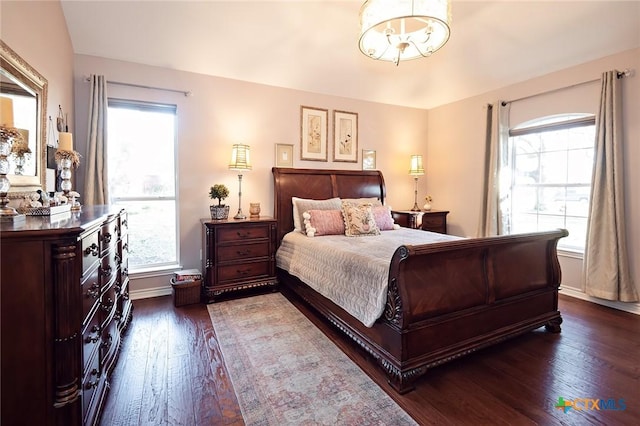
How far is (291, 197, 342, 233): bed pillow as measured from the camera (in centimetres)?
379

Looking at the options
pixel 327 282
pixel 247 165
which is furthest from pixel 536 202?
pixel 247 165

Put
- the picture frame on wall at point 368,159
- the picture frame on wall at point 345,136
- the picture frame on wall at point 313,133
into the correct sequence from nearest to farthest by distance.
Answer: the picture frame on wall at point 313,133 < the picture frame on wall at point 345,136 < the picture frame on wall at point 368,159

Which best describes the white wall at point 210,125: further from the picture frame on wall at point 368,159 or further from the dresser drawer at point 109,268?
the dresser drawer at point 109,268

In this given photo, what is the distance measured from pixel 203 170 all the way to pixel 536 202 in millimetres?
4381

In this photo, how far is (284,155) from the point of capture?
4.22m

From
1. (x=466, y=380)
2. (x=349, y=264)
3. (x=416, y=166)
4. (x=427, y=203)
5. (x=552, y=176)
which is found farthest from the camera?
(x=427, y=203)

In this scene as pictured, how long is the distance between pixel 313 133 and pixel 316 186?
30.7 inches

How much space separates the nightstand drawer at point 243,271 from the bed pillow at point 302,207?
1.91 ft

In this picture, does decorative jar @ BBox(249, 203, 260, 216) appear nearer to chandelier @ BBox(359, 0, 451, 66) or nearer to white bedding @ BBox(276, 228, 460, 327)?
white bedding @ BBox(276, 228, 460, 327)

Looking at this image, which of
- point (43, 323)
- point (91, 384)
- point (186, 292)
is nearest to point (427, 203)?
point (186, 292)

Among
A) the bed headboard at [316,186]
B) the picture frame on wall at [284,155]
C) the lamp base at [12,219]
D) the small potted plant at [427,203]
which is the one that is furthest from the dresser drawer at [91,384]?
the small potted plant at [427,203]

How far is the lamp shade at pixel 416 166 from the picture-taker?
4.93 metres

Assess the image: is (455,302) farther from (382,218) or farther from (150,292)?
(150,292)

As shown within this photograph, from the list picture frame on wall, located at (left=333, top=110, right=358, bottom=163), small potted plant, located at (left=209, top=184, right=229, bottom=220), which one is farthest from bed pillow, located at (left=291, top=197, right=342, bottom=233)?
picture frame on wall, located at (left=333, top=110, right=358, bottom=163)
